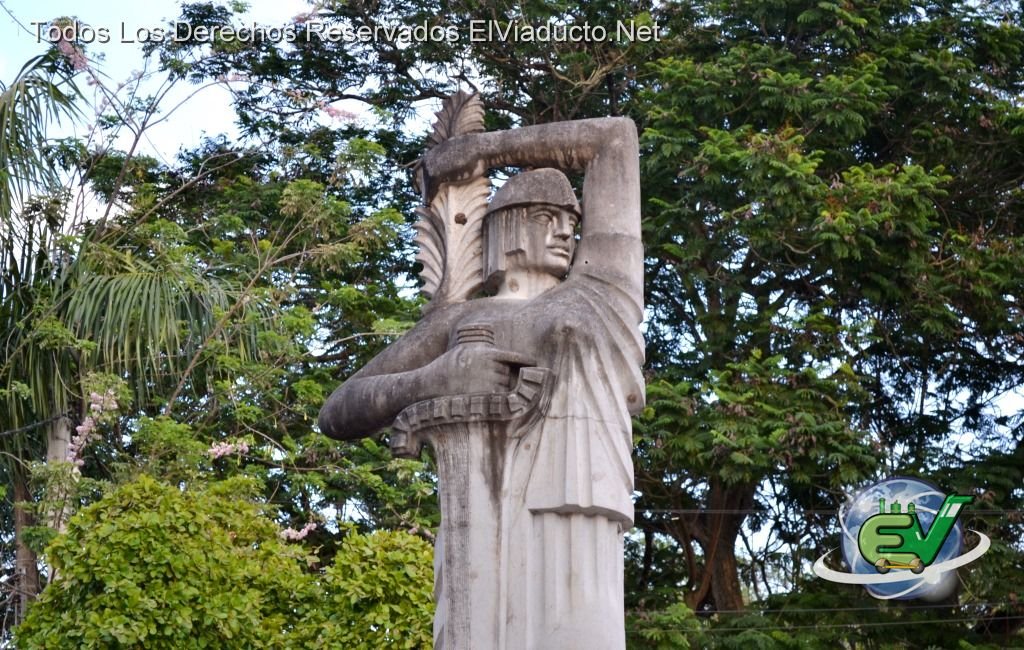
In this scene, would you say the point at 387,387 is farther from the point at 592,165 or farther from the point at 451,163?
the point at 592,165

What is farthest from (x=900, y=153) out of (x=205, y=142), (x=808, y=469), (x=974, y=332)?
(x=205, y=142)

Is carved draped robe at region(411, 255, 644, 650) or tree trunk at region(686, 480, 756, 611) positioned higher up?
tree trunk at region(686, 480, 756, 611)

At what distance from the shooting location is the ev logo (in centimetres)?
1320

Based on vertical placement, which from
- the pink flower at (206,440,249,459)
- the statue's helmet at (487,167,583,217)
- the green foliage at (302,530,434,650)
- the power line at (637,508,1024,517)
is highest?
the statue's helmet at (487,167,583,217)

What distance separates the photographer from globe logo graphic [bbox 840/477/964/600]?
43.3ft

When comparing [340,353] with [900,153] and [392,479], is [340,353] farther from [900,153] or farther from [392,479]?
[900,153]

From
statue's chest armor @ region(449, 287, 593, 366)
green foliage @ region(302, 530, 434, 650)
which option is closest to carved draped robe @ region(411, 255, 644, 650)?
statue's chest armor @ region(449, 287, 593, 366)

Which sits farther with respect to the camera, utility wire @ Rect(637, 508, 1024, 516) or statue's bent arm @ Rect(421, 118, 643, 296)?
utility wire @ Rect(637, 508, 1024, 516)

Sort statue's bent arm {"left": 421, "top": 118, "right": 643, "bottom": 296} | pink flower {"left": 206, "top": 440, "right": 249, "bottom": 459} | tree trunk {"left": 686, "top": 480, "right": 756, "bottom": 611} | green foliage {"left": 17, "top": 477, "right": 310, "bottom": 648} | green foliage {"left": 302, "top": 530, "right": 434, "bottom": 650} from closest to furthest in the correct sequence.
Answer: statue's bent arm {"left": 421, "top": 118, "right": 643, "bottom": 296} → green foliage {"left": 17, "top": 477, "right": 310, "bottom": 648} → green foliage {"left": 302, "top": 530, "right": 434, "bottom": 650} → pink flower {"left": 206, "top": 440, "right": 249, "bottom": 459} → tree trunk {"left": 686, "top": 480, "right": 756, "bottom": 611}

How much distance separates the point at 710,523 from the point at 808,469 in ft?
4.65

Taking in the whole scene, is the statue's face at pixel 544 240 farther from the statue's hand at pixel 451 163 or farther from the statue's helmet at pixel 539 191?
the statue's hand at pixel 451 163

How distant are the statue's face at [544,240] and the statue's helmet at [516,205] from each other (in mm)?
24

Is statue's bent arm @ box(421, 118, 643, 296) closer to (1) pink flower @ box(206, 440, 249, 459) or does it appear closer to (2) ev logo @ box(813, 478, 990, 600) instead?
(1) pink flower @ box(206, 440, 249, 459)

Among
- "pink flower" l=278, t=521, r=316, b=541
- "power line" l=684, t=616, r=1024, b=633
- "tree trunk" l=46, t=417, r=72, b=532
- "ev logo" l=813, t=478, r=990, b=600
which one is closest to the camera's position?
"tree trunk" l=46, t=417, r=72, b=532
